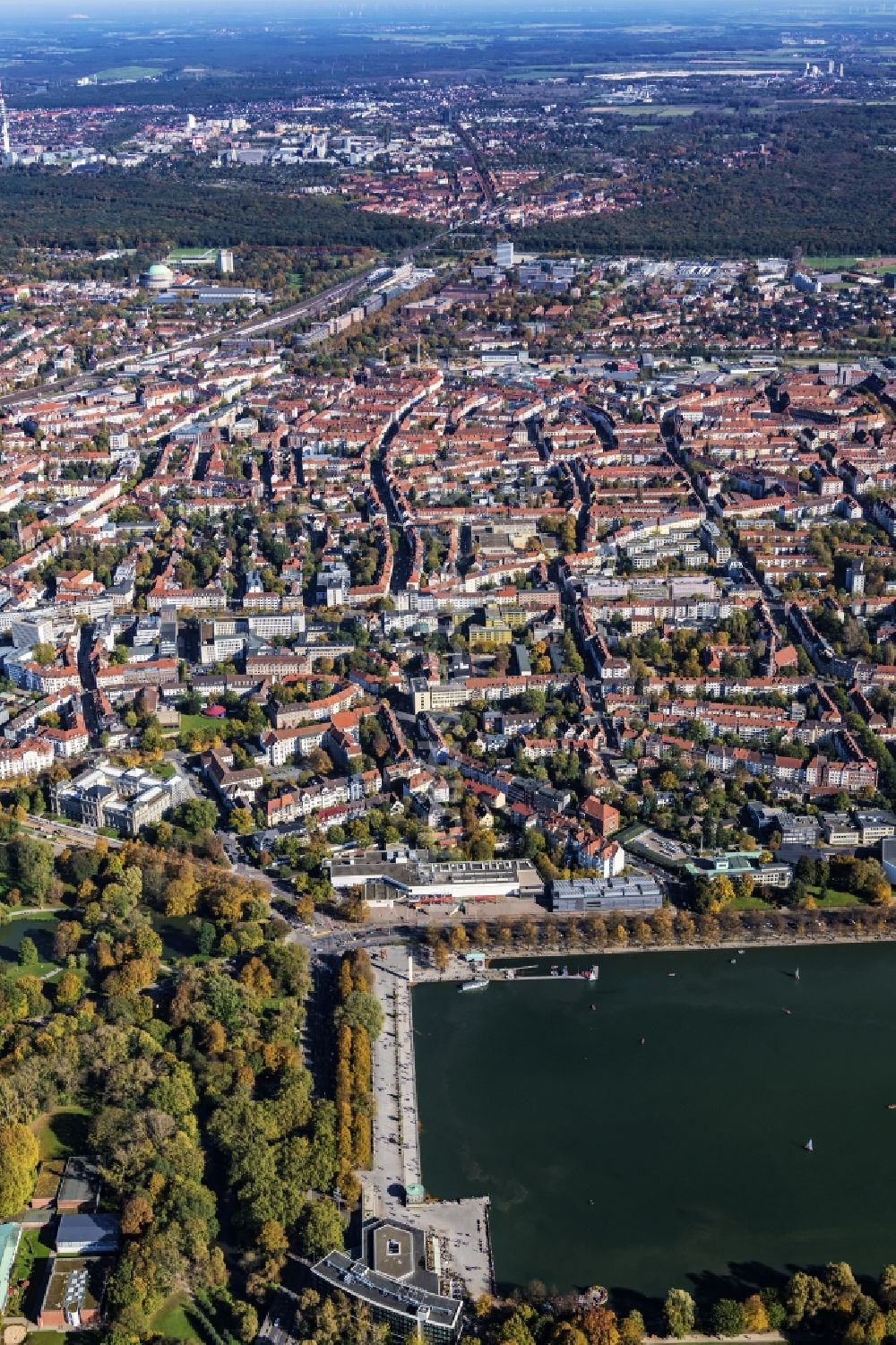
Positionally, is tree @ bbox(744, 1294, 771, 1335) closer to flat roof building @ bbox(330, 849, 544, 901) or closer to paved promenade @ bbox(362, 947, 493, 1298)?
paved promenade @ bbox(362, 947, 493, 1298)

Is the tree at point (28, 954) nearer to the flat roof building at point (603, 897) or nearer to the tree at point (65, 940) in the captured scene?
the tree at point (65, 940)

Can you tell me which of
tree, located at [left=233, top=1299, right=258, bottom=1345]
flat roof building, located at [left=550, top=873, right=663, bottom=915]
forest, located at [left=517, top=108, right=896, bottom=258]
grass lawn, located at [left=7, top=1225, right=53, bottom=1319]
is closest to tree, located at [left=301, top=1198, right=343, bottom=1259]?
tree, located at [left=233, top=1299, right=258, bottom=1345]

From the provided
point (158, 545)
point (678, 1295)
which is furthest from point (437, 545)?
point (678, 1295)

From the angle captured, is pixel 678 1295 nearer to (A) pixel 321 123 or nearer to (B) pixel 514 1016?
(B) pixel 514 1016

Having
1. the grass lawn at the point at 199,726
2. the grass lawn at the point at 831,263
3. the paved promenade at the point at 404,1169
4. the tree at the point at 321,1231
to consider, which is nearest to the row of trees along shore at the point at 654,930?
the paved promenade at the point at 404,1169

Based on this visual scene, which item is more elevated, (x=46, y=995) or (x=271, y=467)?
(x=271, y=467)
